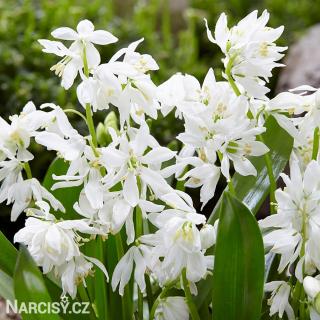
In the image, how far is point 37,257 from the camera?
87 cm

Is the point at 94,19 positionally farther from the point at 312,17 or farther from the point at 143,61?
the point at 143,61

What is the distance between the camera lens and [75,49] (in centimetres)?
93

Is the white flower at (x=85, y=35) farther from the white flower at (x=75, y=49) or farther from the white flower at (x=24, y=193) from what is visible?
the white flower at (x=24, y=193)

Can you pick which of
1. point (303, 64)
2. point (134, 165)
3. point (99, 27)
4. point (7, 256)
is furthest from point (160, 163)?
point (99, 27)

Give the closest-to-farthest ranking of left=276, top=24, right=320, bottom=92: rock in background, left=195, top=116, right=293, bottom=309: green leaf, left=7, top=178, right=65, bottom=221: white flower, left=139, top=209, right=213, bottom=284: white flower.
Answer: left=139, top=209, right=213, bottom=284: white flower, left=7, top=178, right=65, bottom=221: white flower, left=195, top=116, right=293, bottom=309: green leaf, left=276, top=24, right=320, bottom=92: rock in background

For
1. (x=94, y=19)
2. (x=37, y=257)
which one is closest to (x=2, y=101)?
(x=94, y=19)

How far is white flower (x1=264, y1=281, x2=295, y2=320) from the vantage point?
943 mm

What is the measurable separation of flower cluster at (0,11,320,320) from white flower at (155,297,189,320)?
0.05 feet

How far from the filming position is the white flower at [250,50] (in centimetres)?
92

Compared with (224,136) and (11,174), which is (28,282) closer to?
(11,174)

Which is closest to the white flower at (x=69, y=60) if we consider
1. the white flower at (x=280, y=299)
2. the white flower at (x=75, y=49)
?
the white flower at (x=75, y=49)

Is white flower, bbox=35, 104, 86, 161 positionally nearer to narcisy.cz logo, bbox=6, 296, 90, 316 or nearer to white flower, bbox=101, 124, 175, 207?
white flower, bbox=101, 124, 175, 207

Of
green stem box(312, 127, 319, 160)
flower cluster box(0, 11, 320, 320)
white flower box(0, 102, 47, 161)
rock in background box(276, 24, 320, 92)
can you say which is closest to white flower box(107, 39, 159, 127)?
flower cluster box(0, 11, 320, 320)

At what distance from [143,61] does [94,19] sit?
1526 millimetres
